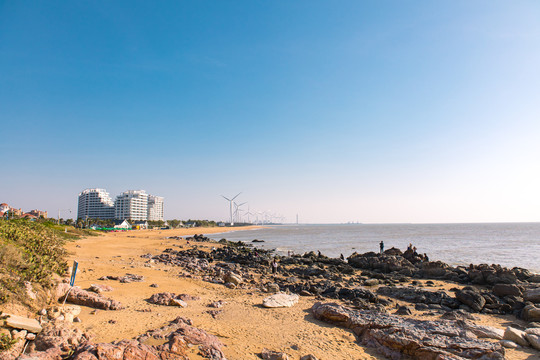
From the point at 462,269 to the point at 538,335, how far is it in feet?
67.1

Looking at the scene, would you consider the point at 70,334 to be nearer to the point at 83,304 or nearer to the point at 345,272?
the point at 83,304

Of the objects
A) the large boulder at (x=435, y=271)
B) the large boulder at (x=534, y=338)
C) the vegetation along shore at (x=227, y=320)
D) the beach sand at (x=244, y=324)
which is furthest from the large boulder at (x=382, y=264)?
the large boulder at (x=534, y=338)

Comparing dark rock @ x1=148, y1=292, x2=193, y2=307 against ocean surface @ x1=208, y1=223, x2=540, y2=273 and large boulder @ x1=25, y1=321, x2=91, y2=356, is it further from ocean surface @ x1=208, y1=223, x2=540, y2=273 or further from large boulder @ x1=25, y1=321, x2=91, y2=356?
ocean surface @ x1=208, y1=223, x2=540, y2=273

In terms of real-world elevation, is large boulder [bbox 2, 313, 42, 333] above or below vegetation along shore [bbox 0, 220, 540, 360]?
above

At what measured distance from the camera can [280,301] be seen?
14.1 meters

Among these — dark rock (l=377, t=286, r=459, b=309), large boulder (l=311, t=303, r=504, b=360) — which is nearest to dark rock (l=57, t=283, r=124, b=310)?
large boulder (l=311, t=303, r=504, b=360)

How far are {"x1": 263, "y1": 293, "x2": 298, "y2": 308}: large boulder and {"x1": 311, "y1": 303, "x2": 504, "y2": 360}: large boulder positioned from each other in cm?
338

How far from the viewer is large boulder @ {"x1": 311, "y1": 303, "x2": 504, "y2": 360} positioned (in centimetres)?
881

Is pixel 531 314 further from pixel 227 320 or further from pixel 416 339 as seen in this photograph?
pixel 227 320

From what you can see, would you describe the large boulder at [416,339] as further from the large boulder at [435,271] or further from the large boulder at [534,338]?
the large boulder at [435,271]

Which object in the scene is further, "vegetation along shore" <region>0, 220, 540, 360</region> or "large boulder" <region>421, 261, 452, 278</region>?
"large boulder" <region>421, 261, 452, 278</region>

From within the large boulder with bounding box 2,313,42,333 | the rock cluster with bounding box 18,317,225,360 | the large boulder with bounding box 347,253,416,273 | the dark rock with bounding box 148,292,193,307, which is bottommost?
the large boulder with bounding box 347,253,416,273

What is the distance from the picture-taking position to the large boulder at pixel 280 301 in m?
13.6

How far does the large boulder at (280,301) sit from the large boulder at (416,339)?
11.1ft
